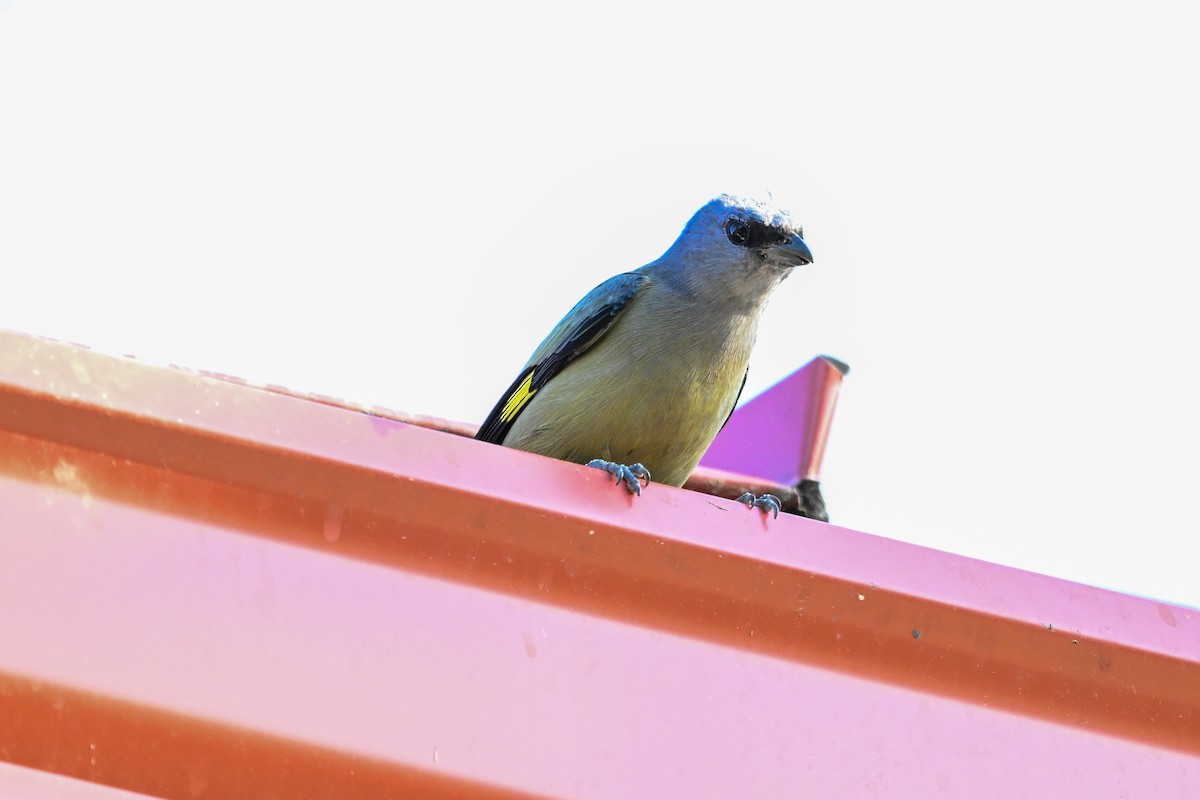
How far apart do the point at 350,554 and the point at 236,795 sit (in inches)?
12.1

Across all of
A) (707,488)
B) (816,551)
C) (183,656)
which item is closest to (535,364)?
(707,488)

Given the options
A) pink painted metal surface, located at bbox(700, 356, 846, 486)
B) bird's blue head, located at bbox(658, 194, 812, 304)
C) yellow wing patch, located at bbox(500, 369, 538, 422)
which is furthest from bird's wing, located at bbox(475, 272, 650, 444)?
pink painted metal surface, located at bbox(700, 356, 846, 486)

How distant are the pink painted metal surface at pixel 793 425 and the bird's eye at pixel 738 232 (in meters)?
0.51

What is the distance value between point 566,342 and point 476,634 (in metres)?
2.16

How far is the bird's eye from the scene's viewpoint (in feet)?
12.5

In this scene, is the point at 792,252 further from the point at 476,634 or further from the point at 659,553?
the point at 476,634

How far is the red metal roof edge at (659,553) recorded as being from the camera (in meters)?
1.48

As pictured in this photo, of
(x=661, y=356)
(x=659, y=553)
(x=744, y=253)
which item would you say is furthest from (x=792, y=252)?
(x=659, y=553)

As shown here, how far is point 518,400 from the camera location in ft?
12.1

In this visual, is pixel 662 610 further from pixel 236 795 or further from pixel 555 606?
pixel 236 795

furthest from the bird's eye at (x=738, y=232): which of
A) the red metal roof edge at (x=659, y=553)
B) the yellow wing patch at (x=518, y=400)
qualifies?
the red metal roof edge at (x=659, y=553)

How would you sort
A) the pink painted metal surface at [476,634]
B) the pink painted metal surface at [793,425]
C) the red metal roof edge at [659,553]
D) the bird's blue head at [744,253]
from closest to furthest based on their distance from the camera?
1. the pink painted metal surface at [476,634]
2. the red metal roof edge at [659,553]
3. the pink painted metal surface at [793,425]
4. the bird's blue head at [744,253]

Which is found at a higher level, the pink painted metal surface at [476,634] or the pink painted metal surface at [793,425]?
the pink painted metal surface at [793,425]

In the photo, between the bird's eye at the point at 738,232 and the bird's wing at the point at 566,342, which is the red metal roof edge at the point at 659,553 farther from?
the bird's eye at the point at 738,232
